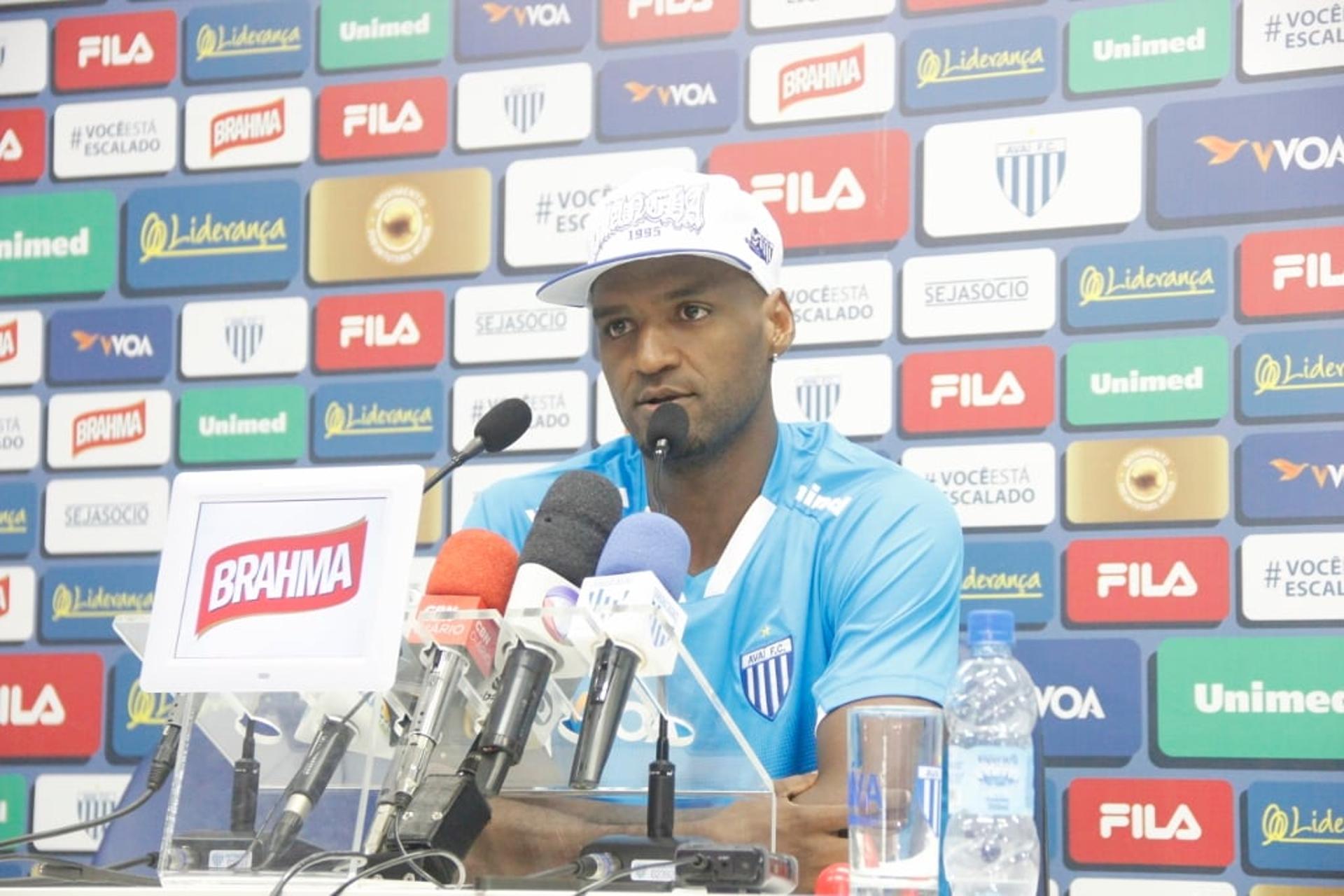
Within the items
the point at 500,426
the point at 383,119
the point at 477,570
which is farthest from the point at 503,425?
the point at 383,119

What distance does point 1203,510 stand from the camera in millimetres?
2898

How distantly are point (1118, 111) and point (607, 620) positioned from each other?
185 cm

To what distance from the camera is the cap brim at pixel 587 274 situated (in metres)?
2.35

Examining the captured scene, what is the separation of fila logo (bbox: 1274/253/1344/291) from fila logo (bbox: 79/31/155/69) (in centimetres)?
230

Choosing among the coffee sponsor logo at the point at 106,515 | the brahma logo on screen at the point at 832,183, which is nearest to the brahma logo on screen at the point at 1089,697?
the brahma logo on screen at the point at 832,183

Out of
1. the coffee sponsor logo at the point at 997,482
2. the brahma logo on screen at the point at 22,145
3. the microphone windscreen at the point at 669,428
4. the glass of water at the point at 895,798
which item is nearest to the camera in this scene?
the glass of water at the point at 895,798

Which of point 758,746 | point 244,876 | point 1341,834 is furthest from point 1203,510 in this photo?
point 244,876

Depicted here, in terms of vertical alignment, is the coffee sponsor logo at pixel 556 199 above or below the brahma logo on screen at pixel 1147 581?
above

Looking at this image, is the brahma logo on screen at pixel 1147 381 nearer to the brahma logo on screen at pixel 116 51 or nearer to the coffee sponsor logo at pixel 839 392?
the coffee sponsor logo at pixel 839 392

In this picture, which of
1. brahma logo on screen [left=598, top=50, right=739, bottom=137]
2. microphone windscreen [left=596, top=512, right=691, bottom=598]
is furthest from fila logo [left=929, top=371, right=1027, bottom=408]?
→ microphone windscreen [left=596, top=512, right=691, bottom=598]

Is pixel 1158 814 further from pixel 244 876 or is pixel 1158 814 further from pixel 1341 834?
pixel 244 876

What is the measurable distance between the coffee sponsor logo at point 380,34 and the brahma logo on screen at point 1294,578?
5.94 feet

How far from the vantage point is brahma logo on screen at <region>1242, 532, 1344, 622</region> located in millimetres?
2816

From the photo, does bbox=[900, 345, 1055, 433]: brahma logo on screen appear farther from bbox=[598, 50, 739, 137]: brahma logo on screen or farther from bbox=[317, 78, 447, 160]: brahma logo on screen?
bbox=[317, 78, 447, 160]: brahma logo on screen
